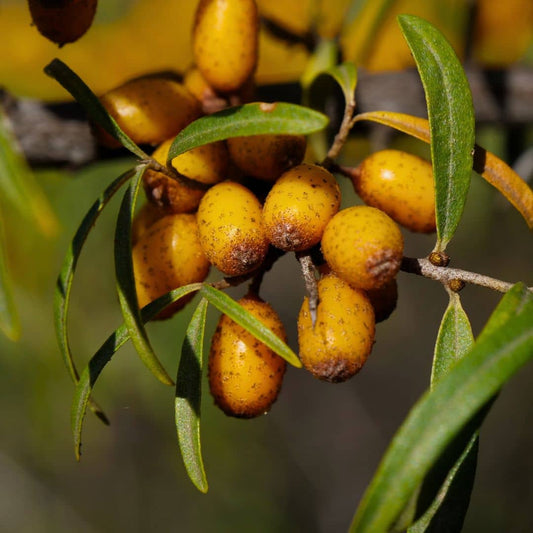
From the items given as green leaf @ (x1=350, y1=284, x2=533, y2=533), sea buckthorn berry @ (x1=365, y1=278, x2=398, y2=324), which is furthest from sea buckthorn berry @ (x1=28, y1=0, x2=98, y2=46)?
green leaf @ (x1=350, y1=284, x2=533, y2=533)

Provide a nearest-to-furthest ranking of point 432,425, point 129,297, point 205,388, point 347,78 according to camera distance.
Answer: point 432,425 < point 129,297 < point 347,78 < point 205,388

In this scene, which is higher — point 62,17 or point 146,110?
point 62,17

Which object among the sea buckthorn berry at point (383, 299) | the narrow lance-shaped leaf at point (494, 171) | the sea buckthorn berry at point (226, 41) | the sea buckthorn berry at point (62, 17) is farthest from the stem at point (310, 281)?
the sea buckthorn berry at point (62, 17)

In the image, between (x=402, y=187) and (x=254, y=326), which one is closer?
(x=254, y=326)

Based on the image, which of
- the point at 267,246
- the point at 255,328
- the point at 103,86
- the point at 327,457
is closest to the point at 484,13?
the point at 103,86

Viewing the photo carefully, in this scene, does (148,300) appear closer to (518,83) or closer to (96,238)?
(518,83)

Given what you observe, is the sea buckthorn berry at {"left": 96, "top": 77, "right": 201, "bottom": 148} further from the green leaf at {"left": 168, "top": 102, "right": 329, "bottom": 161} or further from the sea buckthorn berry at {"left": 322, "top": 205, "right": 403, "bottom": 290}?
the sea buckthorn berry at {"left": 322, "top": 205, "right": 403, "bottom": 290}

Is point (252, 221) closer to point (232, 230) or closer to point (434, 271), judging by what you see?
point (232, 230)

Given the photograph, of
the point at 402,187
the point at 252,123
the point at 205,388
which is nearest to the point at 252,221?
the point at 252,123
